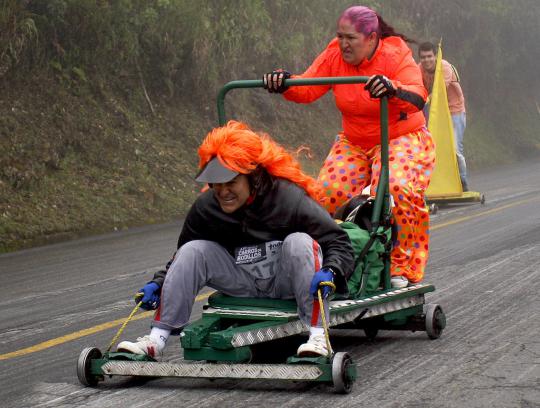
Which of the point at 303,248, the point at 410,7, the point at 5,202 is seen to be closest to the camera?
the point at 303,248

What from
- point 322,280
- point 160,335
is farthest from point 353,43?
point 160,335

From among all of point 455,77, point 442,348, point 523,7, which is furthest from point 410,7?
point 442,348

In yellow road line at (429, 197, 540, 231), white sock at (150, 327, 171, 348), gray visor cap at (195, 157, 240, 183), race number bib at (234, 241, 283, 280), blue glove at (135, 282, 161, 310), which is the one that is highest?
gray visor cap at (195, 157, 240, 183)

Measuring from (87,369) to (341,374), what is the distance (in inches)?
48.7

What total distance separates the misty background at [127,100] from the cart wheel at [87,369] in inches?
306

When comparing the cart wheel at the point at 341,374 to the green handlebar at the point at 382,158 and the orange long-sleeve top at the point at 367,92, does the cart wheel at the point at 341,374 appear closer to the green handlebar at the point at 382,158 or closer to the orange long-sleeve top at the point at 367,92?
the green handlebar at the point at 382,158

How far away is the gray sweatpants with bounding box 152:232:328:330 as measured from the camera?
571 centimetres

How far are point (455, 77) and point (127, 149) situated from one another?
4746mm

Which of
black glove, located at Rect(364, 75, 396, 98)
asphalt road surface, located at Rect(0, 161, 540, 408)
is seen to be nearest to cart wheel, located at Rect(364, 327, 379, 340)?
asphalt road surface, located at Rect(0, 161, 540, 408)

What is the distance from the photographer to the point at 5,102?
51.2ft

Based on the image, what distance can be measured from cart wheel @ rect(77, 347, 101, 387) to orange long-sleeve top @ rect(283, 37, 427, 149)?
2287 millimetres

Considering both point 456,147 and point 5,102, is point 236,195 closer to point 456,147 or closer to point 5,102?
point 5,102

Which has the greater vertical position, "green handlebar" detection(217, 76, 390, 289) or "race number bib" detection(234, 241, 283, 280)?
"green handlebar" detection(217, 76, 390, 289)

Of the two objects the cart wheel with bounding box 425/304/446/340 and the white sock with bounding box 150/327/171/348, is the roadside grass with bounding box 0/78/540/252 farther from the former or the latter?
the white sock with bounding box 150/327/171/348
